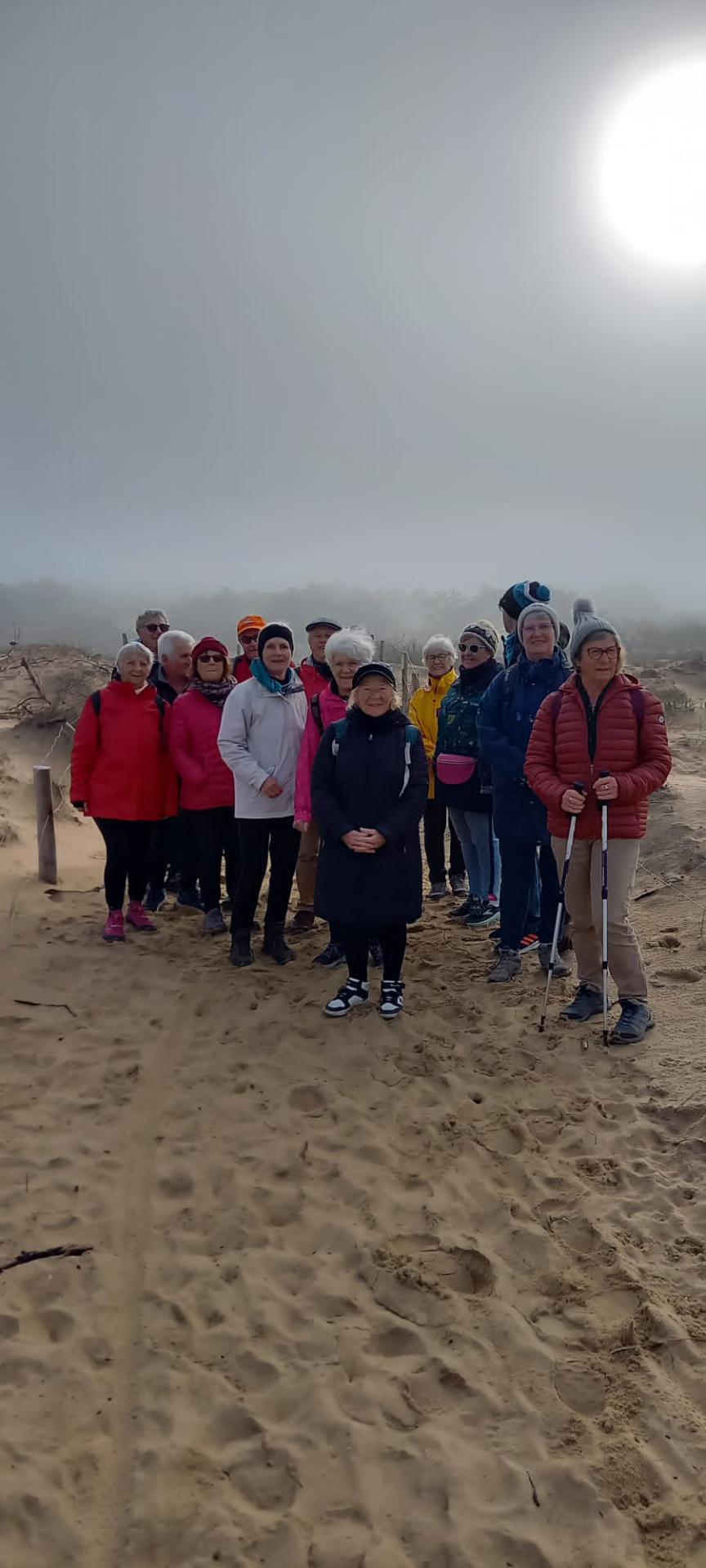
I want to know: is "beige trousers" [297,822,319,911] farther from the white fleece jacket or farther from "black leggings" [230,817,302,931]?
the white fleece jacket

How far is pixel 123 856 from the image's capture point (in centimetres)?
587

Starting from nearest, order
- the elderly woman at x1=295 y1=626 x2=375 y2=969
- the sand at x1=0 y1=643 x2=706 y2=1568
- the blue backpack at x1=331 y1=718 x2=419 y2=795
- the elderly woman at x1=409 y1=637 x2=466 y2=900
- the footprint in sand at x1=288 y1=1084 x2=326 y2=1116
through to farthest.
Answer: the sand at x1=0 y1=643 x2=706 y2=1568
the footprint in sand at x1=288 y1=1084 x2=326 y2=1116
the blue backpack at x1=331 y1=718 x2=419 y2=795
the elderly woman at x1=295 y1=626 x2=375 y2=969
the elderly woman at x1=409 y1=637 x2=466 y2=900

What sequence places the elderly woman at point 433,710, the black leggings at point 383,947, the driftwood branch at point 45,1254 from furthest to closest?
the elderly woman at point 433,710
the black leggings at point 383,947
the driftwood branch at point 45,1254

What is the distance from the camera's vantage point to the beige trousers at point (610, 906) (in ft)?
14.8

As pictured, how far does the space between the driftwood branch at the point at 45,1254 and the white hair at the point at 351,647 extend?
3.22 metres

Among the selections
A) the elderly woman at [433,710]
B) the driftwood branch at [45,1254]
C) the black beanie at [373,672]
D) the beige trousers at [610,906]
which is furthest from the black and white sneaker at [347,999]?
the driftwood branch at [45,1254]

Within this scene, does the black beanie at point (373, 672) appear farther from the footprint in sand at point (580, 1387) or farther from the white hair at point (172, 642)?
the footprint in sand at point (580, 1387)

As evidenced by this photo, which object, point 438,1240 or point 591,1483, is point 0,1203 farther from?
point 591,1483

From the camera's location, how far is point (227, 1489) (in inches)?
92.1

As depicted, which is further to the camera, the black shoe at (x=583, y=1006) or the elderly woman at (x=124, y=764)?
the elderly woman at (x=124, y=764)

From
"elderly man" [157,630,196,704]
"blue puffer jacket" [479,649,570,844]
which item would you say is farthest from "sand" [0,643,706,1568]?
"elderly man" [157,630,196,704]

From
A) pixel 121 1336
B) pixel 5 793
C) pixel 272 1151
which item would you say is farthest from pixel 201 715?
pixel 5 793

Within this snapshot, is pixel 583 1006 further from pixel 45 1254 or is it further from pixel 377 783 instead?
pixel 45 1254

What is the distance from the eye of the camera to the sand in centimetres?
229
